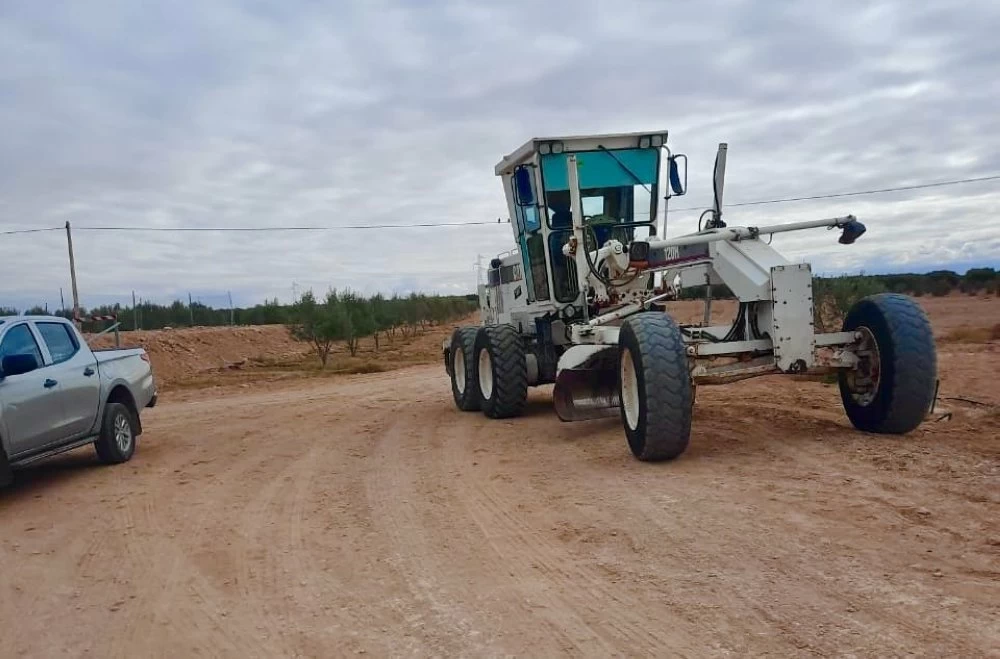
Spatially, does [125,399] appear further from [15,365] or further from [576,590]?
[576,590]

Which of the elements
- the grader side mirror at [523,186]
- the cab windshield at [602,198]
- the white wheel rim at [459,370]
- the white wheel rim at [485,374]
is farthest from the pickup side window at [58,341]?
the cab windshield at [602,198]

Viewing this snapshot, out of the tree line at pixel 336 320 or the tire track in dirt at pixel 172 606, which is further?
the tree line at pixel 336 320

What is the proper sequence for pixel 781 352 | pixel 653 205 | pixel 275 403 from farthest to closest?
pixel 275 403
pixel 653 205
pixel 781 352

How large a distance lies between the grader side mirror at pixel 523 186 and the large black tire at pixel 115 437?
→ 5.33 meters

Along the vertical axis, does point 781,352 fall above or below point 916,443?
above

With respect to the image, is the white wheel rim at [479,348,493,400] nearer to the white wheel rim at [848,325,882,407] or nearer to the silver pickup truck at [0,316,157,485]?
the silver pickup truck at [0,316,157,485]

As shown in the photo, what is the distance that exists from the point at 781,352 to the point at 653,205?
408 cm

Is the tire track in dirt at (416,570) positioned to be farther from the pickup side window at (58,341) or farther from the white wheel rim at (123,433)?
the pickup side window at (58,341)

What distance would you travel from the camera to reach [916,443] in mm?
8102

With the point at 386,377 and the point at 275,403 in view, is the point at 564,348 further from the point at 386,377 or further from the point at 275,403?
the point at 386,377

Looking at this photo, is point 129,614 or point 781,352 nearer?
point 129,614

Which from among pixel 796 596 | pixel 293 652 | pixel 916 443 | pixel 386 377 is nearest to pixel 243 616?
pixel 293 652

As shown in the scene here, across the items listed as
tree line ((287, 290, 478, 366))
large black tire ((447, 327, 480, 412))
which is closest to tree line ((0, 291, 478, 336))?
tree line ((287, 290, 478, 366))

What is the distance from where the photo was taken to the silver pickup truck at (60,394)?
8367mm
